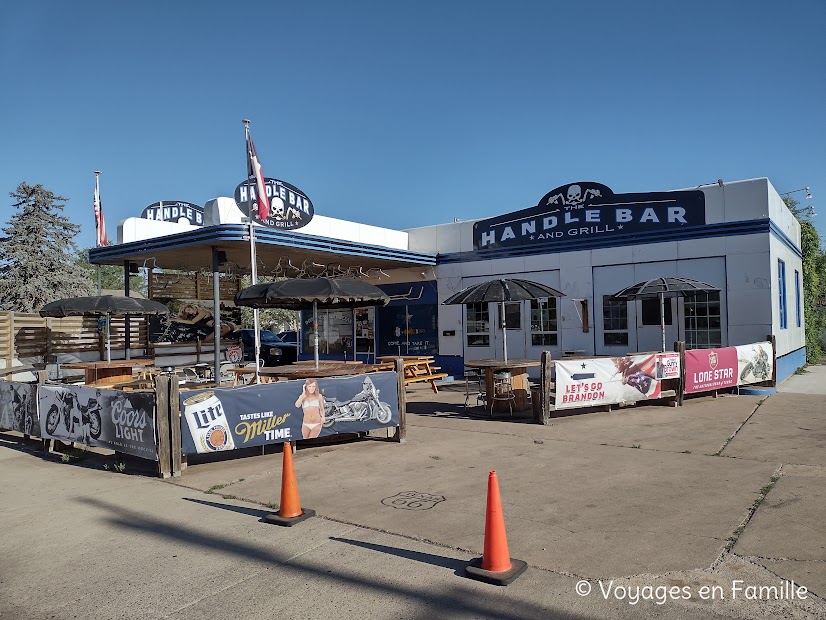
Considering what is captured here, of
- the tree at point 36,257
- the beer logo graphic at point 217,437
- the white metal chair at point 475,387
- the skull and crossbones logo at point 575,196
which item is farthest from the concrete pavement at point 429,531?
the tree at point 36,257

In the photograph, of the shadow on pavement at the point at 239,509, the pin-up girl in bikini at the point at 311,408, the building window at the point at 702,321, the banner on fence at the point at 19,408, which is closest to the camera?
the shadow on pavement at the point at 239,509

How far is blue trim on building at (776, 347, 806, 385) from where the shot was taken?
1612 centimetres

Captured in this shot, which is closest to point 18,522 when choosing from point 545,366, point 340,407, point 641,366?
point 340,407

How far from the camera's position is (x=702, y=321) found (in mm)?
16297

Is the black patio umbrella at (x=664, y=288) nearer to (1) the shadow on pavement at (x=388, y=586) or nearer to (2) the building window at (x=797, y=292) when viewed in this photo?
(2) the building window at (x=797, y=292)

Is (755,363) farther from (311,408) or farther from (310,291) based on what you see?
(311,408)

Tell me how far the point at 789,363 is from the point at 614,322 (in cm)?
509

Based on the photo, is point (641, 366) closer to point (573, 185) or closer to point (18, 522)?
point (573, 185)

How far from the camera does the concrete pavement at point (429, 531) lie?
14.4 feet

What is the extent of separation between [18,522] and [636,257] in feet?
49.4

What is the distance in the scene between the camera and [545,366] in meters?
11.1

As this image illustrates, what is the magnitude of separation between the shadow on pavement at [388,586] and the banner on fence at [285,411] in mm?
2136

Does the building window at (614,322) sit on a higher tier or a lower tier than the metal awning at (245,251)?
lower

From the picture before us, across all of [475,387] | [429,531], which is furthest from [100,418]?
[475,387]
